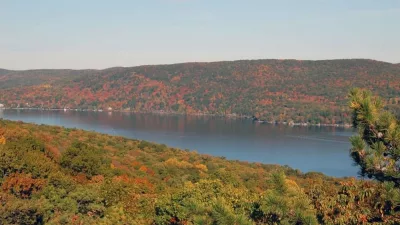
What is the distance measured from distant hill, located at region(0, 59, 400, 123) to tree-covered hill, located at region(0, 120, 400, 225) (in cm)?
9469

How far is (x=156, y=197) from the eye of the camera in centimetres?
1358

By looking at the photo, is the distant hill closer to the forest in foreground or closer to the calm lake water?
the calm lake water

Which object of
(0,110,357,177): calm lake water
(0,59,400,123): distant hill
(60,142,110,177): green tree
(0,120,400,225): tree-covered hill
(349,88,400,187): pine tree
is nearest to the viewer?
(349,88,400,187): pine tree

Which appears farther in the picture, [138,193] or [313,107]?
[313,107]

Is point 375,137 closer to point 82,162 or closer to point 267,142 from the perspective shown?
point 82,162

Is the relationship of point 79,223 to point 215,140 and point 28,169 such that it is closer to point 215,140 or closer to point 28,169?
point 28,169

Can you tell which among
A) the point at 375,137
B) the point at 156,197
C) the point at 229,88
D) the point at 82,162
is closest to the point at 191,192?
the point at 156,197

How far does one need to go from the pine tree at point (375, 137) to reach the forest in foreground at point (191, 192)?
1 cm

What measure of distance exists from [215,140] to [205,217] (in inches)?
2826

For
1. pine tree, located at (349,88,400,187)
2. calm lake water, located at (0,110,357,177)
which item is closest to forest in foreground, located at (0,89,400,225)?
pine tree, located at (349,88,400,187)

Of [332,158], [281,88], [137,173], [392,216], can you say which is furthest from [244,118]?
[392,216]

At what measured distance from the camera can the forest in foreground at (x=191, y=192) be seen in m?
5.23

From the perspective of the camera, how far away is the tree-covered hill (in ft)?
17.5

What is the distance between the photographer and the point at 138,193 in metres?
14.7
